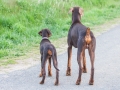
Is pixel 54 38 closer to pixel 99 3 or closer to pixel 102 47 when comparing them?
pixel 102 47

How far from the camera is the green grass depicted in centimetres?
1121

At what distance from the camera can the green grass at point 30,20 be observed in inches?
441

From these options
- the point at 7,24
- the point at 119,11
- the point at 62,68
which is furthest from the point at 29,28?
the point at 119,11

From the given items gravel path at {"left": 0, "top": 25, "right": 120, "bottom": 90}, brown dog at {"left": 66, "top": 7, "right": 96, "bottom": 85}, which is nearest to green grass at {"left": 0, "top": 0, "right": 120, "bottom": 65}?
gravel path at {"left": 0, "top": 25, "right": 120, "bottom": 90}

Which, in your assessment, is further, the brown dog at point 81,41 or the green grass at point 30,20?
the green grass at point 30,20

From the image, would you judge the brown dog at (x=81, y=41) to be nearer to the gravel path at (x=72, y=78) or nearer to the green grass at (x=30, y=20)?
the gravel path at (x=72, y=78)

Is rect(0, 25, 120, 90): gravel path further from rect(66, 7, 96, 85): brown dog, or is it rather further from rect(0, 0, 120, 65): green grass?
rect(0, 0, 120, 65): green grass

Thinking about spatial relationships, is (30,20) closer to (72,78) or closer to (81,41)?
(72,78)

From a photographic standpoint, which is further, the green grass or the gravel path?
the green grass

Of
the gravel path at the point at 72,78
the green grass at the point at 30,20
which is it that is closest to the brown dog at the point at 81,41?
the gravel path at the point at 72,78

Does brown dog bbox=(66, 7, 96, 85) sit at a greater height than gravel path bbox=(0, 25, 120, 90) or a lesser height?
greater

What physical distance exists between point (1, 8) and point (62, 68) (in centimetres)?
552

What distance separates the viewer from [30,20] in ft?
46.4

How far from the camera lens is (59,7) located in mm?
16844
